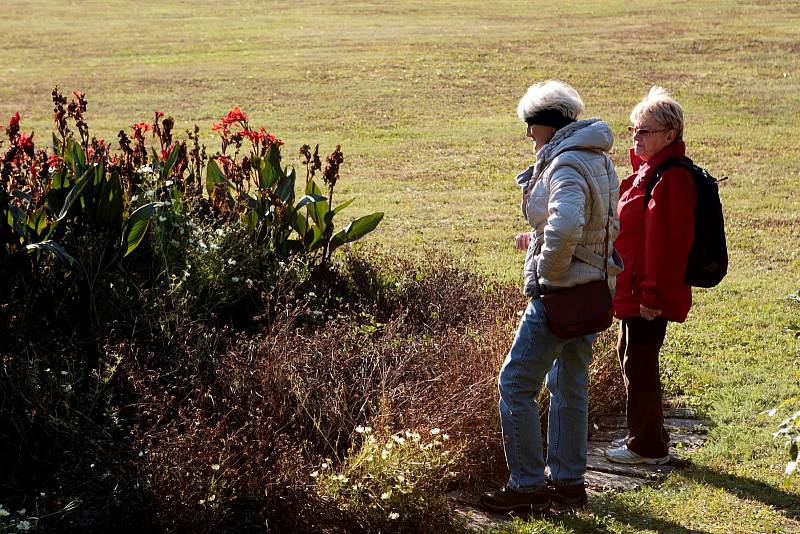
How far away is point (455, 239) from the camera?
10.4 meters

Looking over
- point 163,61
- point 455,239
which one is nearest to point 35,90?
point 163,61

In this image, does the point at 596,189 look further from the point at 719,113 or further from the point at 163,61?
the point at 163,61

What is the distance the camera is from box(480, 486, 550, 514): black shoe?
4.61m

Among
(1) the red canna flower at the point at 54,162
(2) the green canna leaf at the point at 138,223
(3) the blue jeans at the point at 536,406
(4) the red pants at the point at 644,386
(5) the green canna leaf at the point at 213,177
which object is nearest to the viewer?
(3) the blue jeans at the point at 536,406

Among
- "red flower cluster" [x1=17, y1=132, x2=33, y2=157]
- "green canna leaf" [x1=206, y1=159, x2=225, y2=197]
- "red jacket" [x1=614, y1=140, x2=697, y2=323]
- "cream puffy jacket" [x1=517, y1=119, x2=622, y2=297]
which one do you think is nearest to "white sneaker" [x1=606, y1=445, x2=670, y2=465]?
"red jacket" [x1=614, y1=140, x2=697, y2=323]

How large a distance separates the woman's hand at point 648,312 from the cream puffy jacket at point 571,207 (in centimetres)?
51

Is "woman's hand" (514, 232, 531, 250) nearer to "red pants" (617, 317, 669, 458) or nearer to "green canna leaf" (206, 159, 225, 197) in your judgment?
"red pants" (617, 317, 669, 458)

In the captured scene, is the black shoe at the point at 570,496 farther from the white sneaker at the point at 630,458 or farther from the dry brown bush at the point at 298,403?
the white sneaker at the point at 630,458

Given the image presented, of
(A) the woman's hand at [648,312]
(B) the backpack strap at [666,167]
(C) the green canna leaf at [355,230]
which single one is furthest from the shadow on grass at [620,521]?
(C) the green canna leaf at [355,230]

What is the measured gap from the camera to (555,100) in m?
4.31

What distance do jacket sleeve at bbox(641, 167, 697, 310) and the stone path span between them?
32.6 inches

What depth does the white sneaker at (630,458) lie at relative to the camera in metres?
5.27

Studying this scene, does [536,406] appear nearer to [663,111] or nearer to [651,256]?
[651,256]

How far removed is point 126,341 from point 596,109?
1492 centimetres
